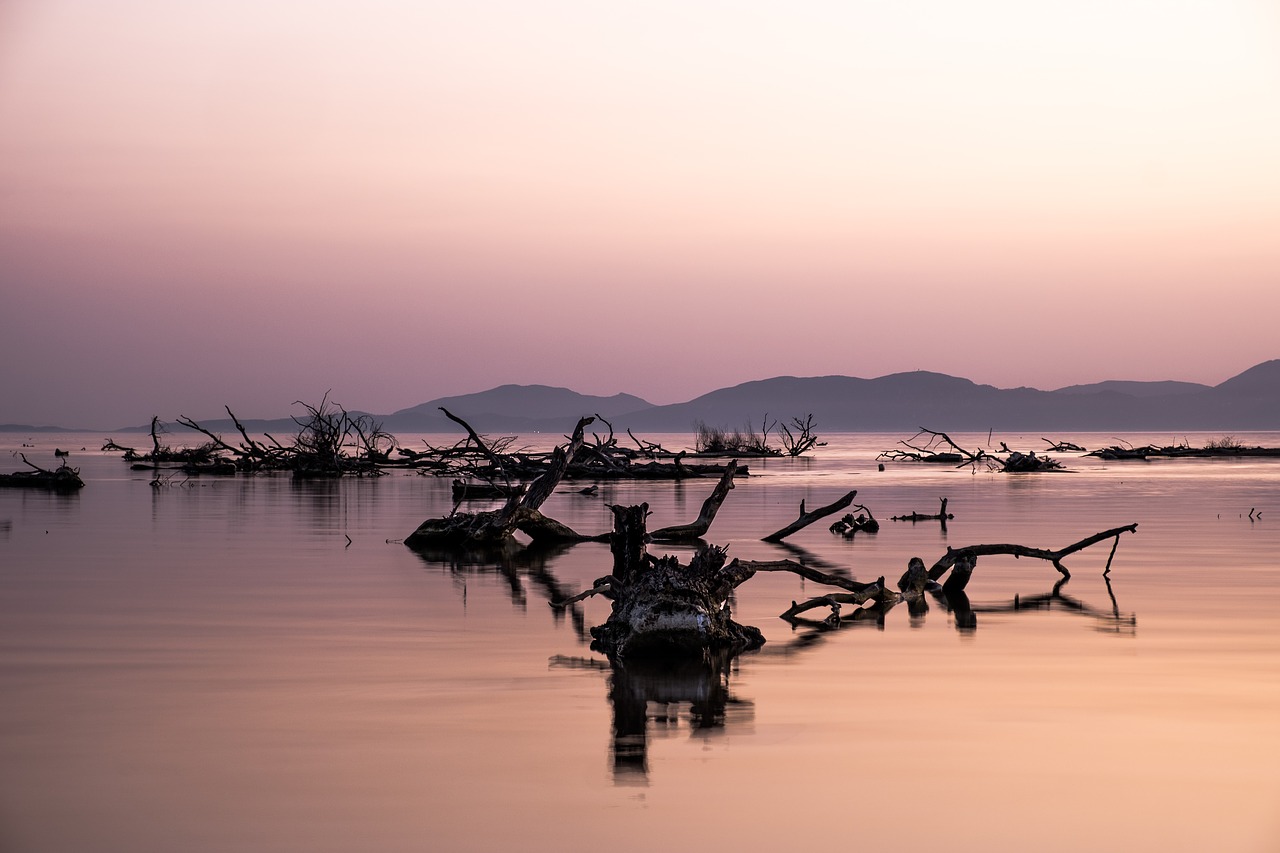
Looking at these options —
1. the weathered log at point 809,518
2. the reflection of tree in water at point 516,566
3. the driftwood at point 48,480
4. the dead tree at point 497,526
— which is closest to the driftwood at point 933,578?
the reflection of tree in water at point 516,566

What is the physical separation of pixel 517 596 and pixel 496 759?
26.5 ft

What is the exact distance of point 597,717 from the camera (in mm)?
9039

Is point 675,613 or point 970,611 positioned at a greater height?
point 675,613

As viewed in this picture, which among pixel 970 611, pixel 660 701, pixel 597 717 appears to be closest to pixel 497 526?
pixel 970 611

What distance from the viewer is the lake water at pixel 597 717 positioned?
265 inches

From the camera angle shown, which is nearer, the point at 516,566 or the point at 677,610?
the point at 677,610

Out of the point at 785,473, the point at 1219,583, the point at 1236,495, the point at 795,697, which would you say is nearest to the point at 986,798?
the point at 795,697

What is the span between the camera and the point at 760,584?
54.6 feet

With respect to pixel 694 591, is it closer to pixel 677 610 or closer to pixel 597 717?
pixel 677 610

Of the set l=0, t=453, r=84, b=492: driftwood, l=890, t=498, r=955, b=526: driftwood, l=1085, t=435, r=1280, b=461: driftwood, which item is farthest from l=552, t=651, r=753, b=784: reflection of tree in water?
l=1085, t=435, r=1280, b=461: driftwood

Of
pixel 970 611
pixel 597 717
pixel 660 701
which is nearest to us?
pixel 597 717

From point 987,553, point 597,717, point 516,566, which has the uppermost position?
point 987,553

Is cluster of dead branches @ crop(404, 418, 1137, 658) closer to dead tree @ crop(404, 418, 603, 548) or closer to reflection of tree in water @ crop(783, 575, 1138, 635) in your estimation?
reflection of tree in water @ crop(783, 575, 1138, 635)

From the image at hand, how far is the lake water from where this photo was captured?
6719 mm
